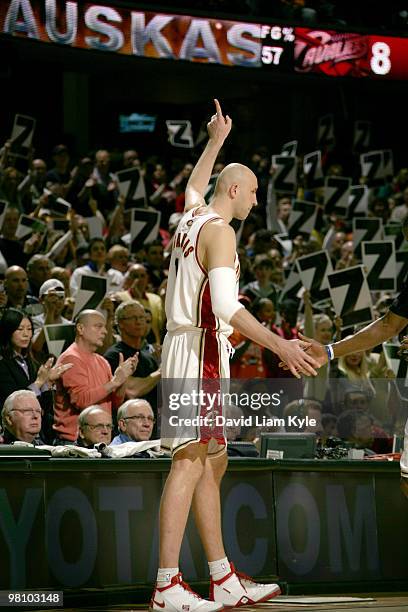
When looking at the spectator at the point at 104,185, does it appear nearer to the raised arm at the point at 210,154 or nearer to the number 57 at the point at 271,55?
the number 57 at the point at 271,55

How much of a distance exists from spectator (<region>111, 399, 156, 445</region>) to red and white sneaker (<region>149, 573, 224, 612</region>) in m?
1.94

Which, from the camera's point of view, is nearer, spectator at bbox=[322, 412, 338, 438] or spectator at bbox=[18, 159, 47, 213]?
spectator at bbox=[322, 412, 338, 438]

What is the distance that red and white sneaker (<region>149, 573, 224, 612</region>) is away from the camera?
242 inches

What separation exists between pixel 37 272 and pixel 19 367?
94.0 inches

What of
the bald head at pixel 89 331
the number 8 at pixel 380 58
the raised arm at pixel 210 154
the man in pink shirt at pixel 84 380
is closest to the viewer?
the raised arm at pixel 210 154

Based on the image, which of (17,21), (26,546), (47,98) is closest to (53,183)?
(17,21)

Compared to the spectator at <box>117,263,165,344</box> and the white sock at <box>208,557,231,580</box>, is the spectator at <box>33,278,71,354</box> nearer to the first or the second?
the spectator at <box>117,263,165,344</box>

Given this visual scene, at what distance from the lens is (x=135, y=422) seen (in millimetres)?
8062

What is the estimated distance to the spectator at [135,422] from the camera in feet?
26.5

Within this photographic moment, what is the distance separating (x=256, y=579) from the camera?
735cm

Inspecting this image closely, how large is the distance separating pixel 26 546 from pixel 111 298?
4.71 m

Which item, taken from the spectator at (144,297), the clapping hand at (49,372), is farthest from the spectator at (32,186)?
the clapping hand at (49,372)

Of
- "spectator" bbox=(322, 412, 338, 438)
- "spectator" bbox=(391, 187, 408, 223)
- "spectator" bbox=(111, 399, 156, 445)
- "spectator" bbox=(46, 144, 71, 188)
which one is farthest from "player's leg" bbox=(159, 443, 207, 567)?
"spectator" bbox=(391, 187, 408, 223)

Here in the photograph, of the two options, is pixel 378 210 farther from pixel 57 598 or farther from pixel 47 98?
pixel 57 598
